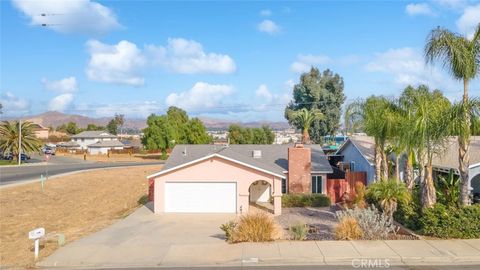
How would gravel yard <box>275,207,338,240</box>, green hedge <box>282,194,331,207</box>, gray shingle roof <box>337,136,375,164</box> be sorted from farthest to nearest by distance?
1. gray shingle roof <box>337,136,375,164</box>
2. green hedge <box>282,194,331,207</box>
3. gravel yard <box>275,207,338,240</box>

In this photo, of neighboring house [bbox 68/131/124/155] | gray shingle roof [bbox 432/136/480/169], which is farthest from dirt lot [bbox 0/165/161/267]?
neighboring house [bbox 68/131/124/155]

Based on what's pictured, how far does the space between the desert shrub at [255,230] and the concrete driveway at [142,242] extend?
Result: 0.69m

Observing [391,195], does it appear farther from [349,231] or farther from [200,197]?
[200,197]

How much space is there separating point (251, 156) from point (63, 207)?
12841 mm

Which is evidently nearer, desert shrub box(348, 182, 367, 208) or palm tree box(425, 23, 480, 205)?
palm tree box(425, 23, 480, 205)

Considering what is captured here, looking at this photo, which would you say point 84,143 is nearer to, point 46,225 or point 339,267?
point 46,225

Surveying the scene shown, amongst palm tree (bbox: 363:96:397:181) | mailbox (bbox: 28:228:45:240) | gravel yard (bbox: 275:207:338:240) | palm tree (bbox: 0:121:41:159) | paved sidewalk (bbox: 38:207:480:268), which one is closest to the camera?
paved sidewalk (bbox: 38:207:480:268)

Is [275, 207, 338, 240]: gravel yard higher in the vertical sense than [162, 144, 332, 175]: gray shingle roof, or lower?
lower

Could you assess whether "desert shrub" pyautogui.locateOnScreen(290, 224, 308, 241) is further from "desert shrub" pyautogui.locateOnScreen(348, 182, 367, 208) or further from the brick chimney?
the brick chimney

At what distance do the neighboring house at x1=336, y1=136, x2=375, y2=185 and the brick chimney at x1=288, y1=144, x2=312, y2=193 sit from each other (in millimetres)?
4154

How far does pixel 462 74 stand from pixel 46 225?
2071cm

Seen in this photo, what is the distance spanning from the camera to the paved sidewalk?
14.8 meters

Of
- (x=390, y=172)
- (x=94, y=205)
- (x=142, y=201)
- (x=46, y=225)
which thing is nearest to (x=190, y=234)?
(x=46, y=225)

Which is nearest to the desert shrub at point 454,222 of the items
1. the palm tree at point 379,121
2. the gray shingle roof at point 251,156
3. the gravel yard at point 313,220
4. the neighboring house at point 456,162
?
the gravel yard at point 313,220
